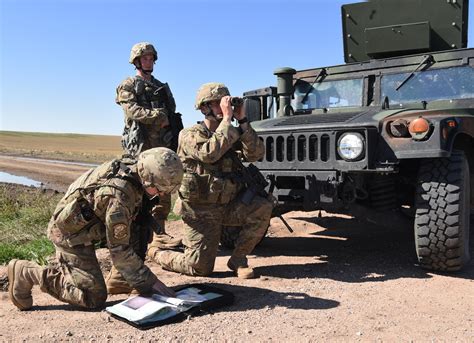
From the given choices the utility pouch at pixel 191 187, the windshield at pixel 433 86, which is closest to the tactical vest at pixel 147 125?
the utility pouch at pixel 191 187

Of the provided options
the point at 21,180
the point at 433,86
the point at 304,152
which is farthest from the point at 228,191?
the point at 21,180

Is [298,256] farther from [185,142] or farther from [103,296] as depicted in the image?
[103,296]

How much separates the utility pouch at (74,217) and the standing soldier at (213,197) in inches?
38.8

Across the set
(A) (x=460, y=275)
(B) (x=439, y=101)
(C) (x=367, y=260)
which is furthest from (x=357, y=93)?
(A) (x=460, y=275)

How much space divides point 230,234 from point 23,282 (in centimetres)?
225

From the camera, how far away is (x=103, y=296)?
128 inches

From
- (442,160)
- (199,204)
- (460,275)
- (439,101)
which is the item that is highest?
(439,101)

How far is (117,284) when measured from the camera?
3557 mm

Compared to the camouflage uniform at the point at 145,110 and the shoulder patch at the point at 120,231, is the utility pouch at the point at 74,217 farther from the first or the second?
the camouflage uniform at the point at 145,110

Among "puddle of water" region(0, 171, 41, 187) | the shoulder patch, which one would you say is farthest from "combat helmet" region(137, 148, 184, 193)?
"puddle of water" region(0, 171, 41, 187)

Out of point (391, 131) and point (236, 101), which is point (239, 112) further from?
point (391, 131)

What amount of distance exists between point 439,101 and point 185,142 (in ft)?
7.59

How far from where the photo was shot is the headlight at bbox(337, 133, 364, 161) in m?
4.07

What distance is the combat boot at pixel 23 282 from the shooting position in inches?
126
